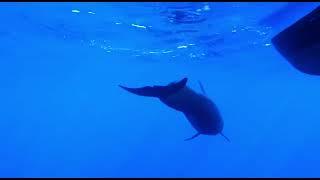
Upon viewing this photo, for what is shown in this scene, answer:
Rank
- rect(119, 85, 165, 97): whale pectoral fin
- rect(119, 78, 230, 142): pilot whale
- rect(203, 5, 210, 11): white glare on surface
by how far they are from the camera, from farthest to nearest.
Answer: rect(203, 5, 210, 11): white glare on surface → rect(119, 78, 230, 142): pilot whale → rect(119, 85, 165, 97): whale pectoral fin

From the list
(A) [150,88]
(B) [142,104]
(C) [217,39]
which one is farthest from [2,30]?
(B) [142,104]

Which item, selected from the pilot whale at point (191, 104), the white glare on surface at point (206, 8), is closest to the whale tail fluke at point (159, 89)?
the pilot whale at point (191, 104)

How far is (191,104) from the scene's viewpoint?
6.79m

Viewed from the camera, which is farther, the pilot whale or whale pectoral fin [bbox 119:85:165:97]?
the pilot whale

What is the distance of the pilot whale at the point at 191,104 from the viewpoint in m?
5.90

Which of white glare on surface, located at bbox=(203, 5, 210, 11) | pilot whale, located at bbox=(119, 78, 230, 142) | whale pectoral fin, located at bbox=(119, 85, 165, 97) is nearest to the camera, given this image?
whale pectoral fin, located at bbox=(119, 85, 165, 97)

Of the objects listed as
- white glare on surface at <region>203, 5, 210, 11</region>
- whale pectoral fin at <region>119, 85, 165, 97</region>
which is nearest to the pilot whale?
whale pectoral fin at <region>119, 85, 165, 97</region>

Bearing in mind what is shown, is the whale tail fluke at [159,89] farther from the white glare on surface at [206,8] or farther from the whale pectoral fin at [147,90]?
the white glare on surface at [206,8]

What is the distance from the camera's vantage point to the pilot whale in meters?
5.90

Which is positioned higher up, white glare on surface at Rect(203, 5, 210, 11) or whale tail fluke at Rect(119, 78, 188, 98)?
whale tail fluke at Rect(119, 78, 188, 98)

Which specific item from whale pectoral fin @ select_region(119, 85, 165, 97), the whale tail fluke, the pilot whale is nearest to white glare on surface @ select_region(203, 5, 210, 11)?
the pilot whale

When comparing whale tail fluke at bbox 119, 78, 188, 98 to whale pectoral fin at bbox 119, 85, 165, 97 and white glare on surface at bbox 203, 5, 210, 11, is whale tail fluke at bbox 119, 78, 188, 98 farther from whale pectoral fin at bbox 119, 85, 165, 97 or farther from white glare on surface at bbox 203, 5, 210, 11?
white glare on surface at bbox 203, 5, 210, 11

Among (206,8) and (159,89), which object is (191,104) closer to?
(159,89)

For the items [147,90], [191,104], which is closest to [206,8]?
[191,104]
